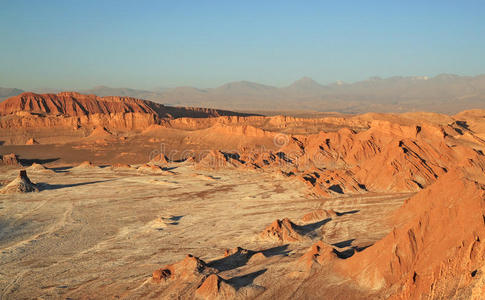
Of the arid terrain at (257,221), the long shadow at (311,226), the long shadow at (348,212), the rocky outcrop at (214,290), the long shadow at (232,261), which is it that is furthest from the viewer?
the long shadow at (348,212)

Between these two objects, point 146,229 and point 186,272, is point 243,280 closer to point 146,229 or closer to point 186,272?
point 186,272

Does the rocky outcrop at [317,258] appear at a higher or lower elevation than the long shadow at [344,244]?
higher

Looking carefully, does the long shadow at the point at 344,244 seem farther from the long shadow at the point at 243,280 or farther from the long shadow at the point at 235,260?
the long shadow at the point at 243,280

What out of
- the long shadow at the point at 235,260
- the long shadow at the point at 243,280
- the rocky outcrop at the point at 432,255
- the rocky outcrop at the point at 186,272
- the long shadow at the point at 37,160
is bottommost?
the long shadow at the point at 37,160

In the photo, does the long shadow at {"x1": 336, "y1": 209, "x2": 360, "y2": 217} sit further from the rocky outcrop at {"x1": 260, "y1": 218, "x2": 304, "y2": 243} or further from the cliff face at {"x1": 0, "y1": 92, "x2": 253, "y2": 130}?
the cliff face at {"x1": 0, "y1": 92, "x2": 253, "y2": 130}

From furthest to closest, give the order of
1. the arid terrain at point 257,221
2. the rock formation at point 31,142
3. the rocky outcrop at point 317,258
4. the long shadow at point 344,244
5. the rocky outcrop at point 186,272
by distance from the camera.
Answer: the rock formation at point 31,142
the long shadow at point 344,244
the rocky outcrop at point 317,258
the rocky outcrop at point 186,272
the arid terrain at point 257,221

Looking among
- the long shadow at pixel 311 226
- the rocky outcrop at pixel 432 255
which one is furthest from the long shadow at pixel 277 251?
the rocky outcrop at pixel 432 255
